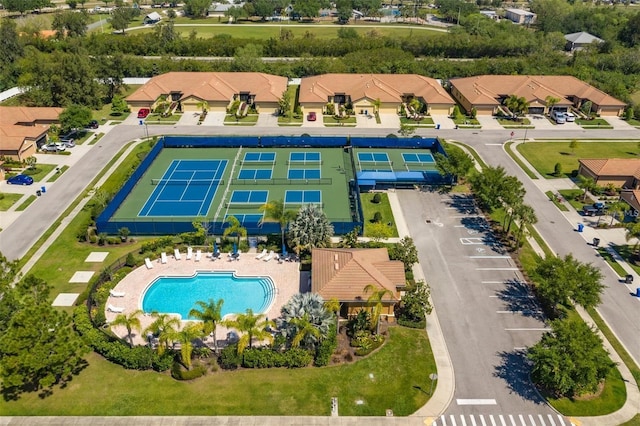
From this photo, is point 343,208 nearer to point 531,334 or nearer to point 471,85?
point 531,334

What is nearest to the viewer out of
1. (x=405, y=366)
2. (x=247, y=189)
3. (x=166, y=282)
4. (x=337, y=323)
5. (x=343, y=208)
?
(x=405, y=366)

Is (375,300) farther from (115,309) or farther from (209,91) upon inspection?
(209,91)

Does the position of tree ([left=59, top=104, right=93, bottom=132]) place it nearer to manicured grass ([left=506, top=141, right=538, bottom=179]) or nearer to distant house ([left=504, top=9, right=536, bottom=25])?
manicured grass ([left=506, top=141, right=538, bottom=179])

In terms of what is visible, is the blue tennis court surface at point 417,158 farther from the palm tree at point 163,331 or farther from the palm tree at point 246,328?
the palm tree at point 163,331

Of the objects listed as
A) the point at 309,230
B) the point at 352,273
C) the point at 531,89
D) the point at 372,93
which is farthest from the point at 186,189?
the point at 531,89

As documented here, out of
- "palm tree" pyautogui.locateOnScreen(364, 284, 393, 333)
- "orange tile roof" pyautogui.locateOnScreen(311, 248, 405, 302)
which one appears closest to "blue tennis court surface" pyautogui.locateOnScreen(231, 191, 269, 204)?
"orange tile roof" pyautogui.locateOnScreen(311, 248, 405, 302)

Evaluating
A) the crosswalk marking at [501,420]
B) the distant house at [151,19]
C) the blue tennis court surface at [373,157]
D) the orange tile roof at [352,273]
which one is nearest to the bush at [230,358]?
the orange tile roof at [352,273]

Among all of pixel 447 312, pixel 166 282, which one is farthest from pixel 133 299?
pixel 447 312

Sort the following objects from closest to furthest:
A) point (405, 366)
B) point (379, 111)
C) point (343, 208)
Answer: point (405, 366) < point (343, 208) < point (379, 111)
